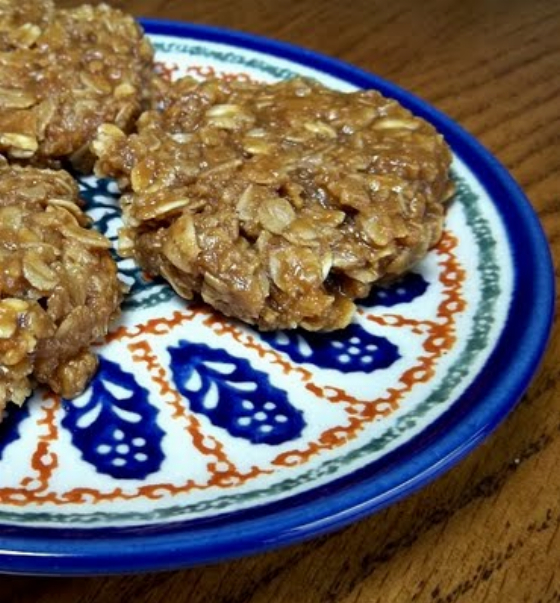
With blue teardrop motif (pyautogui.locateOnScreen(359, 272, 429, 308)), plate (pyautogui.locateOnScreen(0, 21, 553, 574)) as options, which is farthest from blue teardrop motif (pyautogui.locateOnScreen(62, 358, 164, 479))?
blue teardrop motif (pyautogui.locateOnScreen(359, 272, 429, 308))

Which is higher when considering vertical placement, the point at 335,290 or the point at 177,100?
the point at 177,100

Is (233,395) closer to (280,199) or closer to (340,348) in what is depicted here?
(340,348)

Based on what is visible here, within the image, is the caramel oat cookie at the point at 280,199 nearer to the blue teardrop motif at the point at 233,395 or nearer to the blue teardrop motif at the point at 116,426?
the blue teardrop motif at the point at 233,395

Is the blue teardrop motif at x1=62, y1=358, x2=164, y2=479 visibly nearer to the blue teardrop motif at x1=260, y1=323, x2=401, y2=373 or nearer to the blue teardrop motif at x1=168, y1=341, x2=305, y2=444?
the blue teardrop motif at x1=168, y1=341, x2=305, y2=444

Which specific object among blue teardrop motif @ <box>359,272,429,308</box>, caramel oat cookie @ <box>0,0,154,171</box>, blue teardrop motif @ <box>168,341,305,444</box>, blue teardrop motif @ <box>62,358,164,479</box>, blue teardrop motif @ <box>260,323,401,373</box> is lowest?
blue teardrop motif @ <box>62,358,164,479</box>

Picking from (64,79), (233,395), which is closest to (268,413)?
(233,395)

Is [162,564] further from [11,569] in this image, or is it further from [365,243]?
[365,243]

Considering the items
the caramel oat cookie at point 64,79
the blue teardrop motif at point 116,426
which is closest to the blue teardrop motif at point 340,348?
the blue teardrop motif at point 116,426

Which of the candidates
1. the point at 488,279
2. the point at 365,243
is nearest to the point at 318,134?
the point at 365,243
